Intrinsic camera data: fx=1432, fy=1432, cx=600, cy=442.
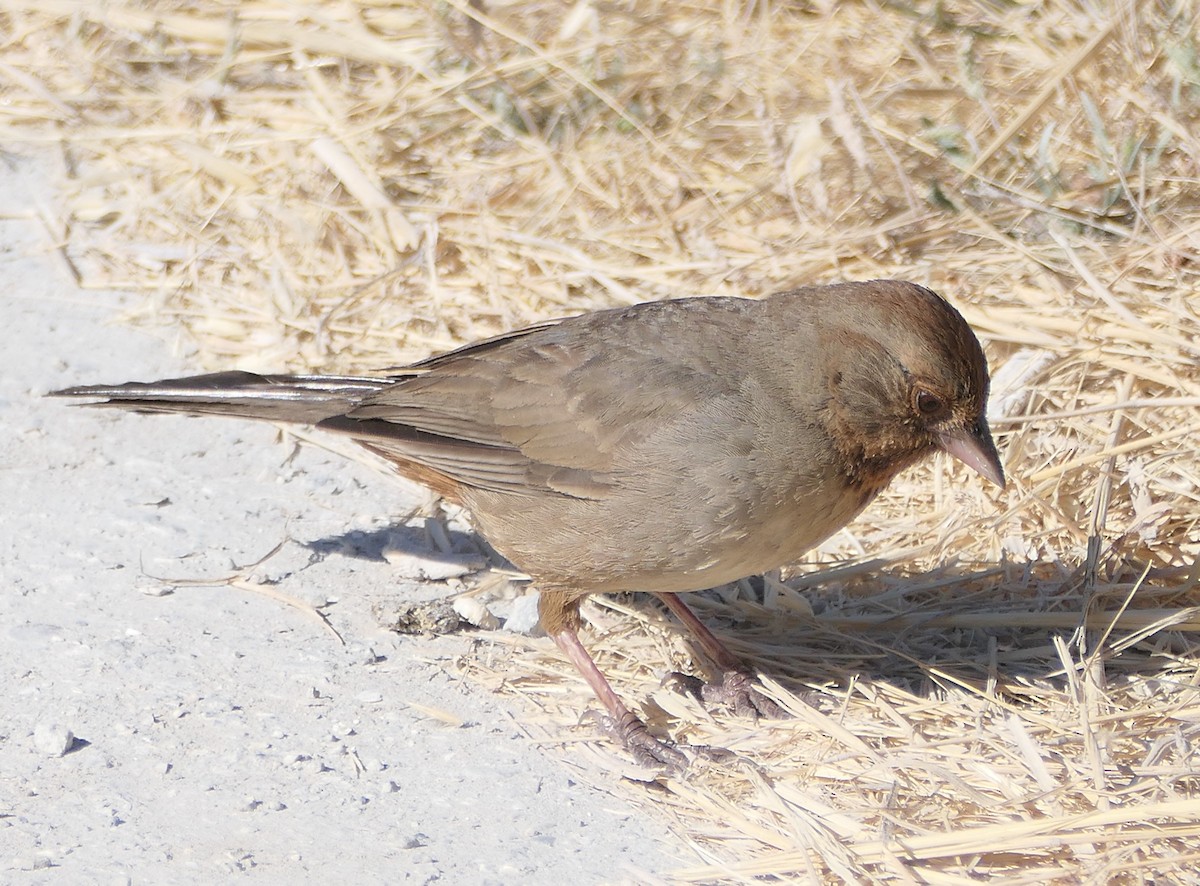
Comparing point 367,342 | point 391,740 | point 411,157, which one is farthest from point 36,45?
point 391,740

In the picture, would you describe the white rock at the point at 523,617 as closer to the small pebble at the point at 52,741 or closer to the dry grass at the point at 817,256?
the dry grass at the point at 817,256

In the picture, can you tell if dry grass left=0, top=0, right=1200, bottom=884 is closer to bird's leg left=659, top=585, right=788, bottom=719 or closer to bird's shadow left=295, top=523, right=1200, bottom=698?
bird's shadow left=295, top=523, right=1200, bottom=698

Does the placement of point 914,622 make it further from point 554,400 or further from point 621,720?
point 554,400

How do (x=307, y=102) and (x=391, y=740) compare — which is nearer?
(x=391, y=740)

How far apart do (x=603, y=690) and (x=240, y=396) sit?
162 centimetres

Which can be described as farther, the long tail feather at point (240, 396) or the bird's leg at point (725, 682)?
the long tail feather at point (240, 396)

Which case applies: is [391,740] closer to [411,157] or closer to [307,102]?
[411,157]

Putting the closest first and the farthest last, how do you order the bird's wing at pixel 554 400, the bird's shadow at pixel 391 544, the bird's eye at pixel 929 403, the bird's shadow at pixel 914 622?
the bird's eye at pixel 929 403, the bird's wing at pixel 554 400, the bird's shadow at pixel 914 622, the bird's shadow at pixel 391 544

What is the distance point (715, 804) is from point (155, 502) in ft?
8.52

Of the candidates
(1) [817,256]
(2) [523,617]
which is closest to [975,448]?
(2) [523,617]

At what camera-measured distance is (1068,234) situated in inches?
242

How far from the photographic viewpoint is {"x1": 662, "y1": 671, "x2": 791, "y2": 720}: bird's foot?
452cm

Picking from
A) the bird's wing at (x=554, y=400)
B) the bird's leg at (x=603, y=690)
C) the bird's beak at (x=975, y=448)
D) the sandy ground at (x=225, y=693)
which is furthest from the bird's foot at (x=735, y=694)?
the bird's beak at (x=975, y=448)

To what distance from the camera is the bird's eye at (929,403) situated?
14.0ft
